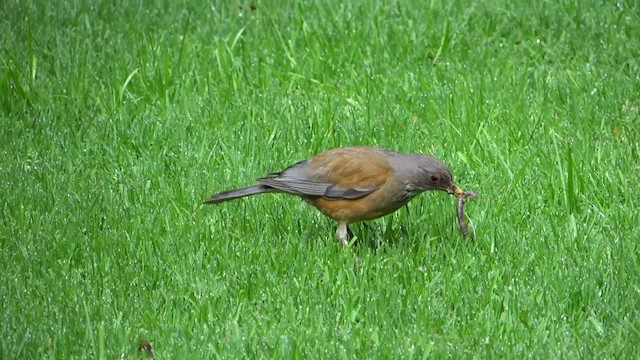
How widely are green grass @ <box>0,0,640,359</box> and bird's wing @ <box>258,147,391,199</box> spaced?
29cm

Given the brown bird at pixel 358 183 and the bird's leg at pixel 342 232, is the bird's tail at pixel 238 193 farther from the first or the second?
the bird's leg at pixel 342 232

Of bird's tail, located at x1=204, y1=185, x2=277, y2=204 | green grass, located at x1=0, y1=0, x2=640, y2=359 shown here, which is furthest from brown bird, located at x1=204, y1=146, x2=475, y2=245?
green grass, located at x1=0, y1=0, x2=640, y2=359

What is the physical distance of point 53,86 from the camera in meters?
8.02

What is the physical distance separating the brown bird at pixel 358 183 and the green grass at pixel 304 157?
0.22 m

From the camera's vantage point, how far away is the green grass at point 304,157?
5184 mm

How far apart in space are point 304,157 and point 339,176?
3.77 feet

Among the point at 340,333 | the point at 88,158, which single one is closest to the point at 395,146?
the point at 88,158

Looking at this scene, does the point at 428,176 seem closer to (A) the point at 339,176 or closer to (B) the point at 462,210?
(B) the point at 462,210

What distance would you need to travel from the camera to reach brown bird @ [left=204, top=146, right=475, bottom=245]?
5.91 m

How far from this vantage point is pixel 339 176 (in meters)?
6.03

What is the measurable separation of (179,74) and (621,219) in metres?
3.41

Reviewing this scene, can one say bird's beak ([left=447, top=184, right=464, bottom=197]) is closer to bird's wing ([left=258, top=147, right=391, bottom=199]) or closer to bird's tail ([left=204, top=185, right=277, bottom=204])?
bird's wing ([left=258, top=147, right=391, bottom=199])

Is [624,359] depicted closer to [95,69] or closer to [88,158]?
[88,158]

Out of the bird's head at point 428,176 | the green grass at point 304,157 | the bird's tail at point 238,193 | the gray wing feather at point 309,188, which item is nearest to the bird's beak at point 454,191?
the bird's head at point 428,176
